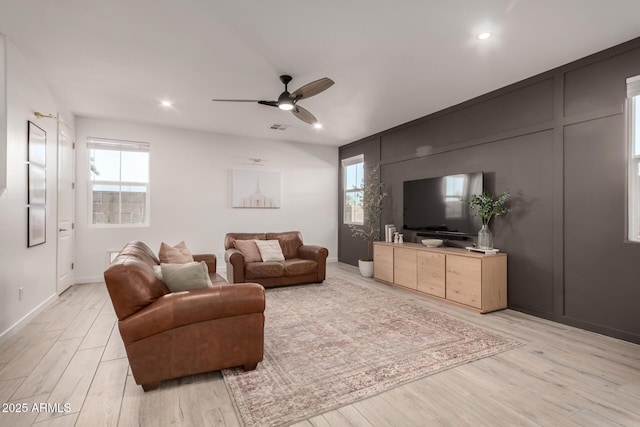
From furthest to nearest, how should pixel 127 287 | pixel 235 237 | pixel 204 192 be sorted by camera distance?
pixel 204 192 < pixel 235 237 < pixel 127 287

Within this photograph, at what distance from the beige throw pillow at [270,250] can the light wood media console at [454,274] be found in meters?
1.85

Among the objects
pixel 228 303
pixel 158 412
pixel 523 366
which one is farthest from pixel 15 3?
pixel 523 366

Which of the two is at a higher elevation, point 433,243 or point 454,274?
point 433,243

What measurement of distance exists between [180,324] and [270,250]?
3.07m

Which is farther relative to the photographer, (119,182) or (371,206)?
(371,206)

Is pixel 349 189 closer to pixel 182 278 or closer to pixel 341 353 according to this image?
pixel 341 353

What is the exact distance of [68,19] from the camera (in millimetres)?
2598

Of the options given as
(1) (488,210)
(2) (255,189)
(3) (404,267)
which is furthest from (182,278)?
(2) (255,189)

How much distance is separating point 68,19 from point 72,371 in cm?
279

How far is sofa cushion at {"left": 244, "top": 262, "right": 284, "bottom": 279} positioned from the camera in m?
4.75

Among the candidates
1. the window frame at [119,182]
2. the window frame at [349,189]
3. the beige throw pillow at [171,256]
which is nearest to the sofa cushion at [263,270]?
the beige throw pillow at [171,256]

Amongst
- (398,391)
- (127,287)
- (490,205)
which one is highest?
(490,205)

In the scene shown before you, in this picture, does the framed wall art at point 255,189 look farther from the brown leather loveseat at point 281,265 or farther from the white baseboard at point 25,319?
the white baseboard at point 25,319

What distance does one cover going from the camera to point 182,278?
2.41 meters
